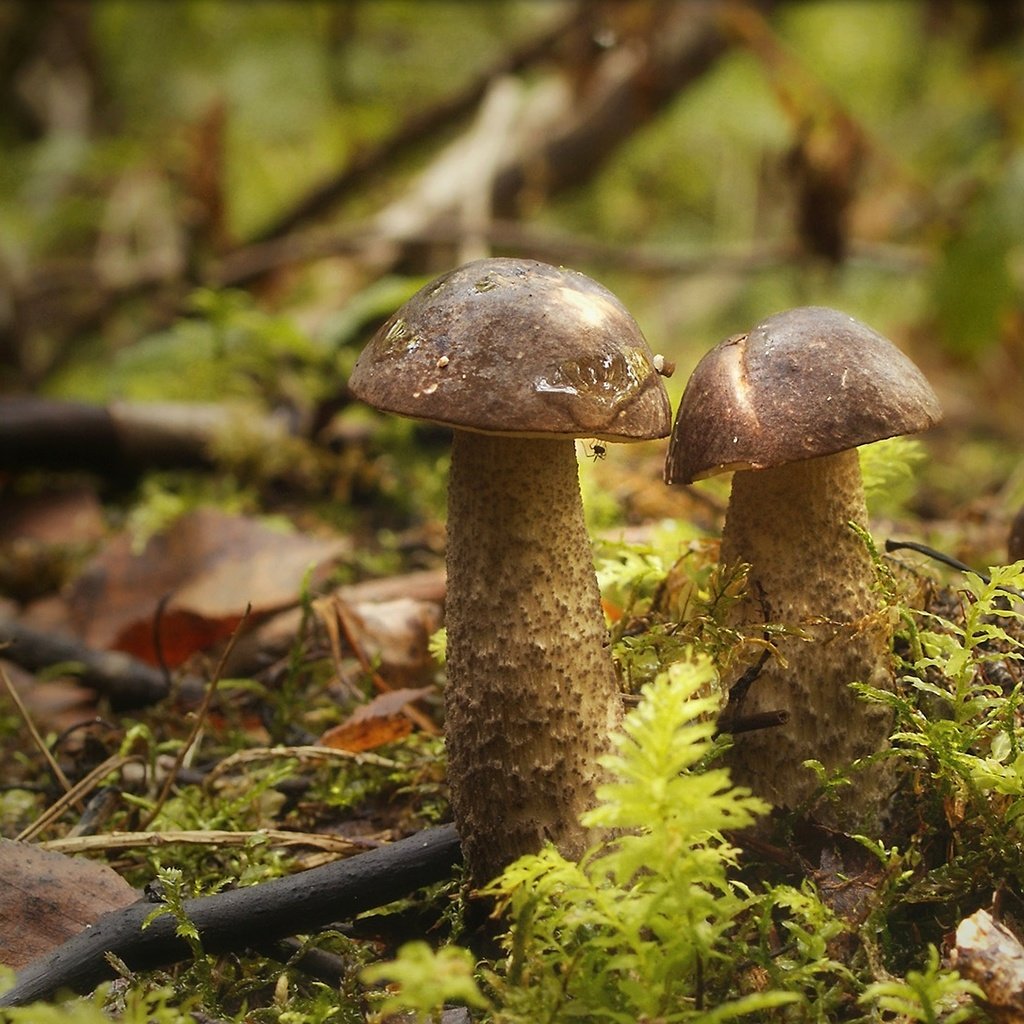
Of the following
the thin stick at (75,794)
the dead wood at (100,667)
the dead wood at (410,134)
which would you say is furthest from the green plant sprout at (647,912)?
the dead wood at (410,134)

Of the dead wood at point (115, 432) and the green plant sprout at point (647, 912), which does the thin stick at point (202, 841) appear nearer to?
the green plant sprout at point (647, 912)

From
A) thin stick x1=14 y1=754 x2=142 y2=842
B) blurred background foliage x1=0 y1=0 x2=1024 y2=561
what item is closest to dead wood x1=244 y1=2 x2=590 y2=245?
blurred background foliage x1=0 y1=0 x2=1024 y2=561

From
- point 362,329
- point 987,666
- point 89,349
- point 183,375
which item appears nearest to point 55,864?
point 987,666

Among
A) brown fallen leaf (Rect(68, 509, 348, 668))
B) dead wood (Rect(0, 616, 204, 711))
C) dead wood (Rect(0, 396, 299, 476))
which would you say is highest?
dead wood (Rect(0, 396, 299, 476))

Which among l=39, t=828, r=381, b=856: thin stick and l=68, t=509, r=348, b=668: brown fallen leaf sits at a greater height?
l=68, t=509, r=348, b=668: brown fallen leaf

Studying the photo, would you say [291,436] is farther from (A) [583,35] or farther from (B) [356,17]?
(B) [356,17]

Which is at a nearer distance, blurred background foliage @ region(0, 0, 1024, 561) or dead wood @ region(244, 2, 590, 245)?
blurred background foliage @ region(0, 0, 1024, 561)

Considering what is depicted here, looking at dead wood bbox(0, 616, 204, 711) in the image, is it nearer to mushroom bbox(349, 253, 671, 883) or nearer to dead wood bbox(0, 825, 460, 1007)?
dead wood bbox(0, 825, 460, 1007)

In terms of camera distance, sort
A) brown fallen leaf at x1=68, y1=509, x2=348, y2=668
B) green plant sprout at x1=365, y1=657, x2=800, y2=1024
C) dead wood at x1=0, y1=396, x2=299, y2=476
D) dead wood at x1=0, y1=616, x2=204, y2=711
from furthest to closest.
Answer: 1. dead wood at x1=0, y1=396, x2=299, y2=476
2. brown fallen leaf at x1=68, y1=509, x2=348, y2=668
3. dead wood at x1=0, y1=616, x2=204, y2=711
4. green plant sprout at x1=365, y1=657, x2=800, y2=1024
